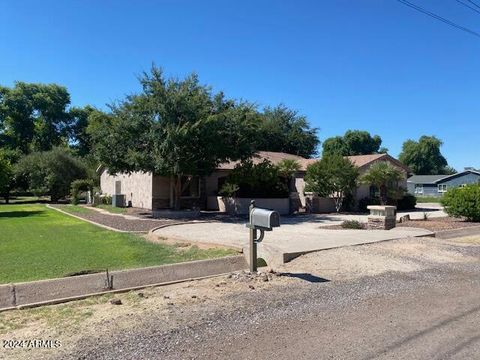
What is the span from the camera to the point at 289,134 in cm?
5306

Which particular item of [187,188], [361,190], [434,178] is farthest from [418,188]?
[187,188]

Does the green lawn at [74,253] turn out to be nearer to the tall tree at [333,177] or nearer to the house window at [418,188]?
the tall tree at [333,177]

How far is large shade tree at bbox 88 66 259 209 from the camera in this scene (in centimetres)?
2073

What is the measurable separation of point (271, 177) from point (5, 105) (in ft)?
159

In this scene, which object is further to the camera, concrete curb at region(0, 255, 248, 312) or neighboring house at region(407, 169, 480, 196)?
neighboring house at region(407, 169, 480, 196)

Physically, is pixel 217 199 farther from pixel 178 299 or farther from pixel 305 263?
pixel 178 299

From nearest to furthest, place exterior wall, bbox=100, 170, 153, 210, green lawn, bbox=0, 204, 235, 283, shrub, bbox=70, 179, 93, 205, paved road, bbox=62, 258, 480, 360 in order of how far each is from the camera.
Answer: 1. paved road, bbox=62, 258, 480, 360
2. green lawn, bbox=0, 204, 235, 283
3. exterior wall, bbox=100, 170, 153, 210
4. shrub, bbox=70, 179, 93, 205

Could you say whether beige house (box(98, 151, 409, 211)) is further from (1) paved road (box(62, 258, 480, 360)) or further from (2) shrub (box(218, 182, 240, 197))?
(1) paved road (box(62, 258, 480, 360))

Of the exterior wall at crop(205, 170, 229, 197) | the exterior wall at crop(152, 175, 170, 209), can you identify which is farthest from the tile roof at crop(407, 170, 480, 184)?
the exterior wall at crop(152, 175, 170, 209)

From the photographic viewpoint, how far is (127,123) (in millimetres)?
21359

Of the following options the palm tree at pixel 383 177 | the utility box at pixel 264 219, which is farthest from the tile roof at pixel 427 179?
the utility box at pixel 264 219

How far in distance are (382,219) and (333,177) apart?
11062 mm

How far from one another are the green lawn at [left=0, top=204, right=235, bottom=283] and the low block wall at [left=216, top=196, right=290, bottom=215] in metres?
9.83

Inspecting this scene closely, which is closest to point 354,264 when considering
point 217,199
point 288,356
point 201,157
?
point 288,356
